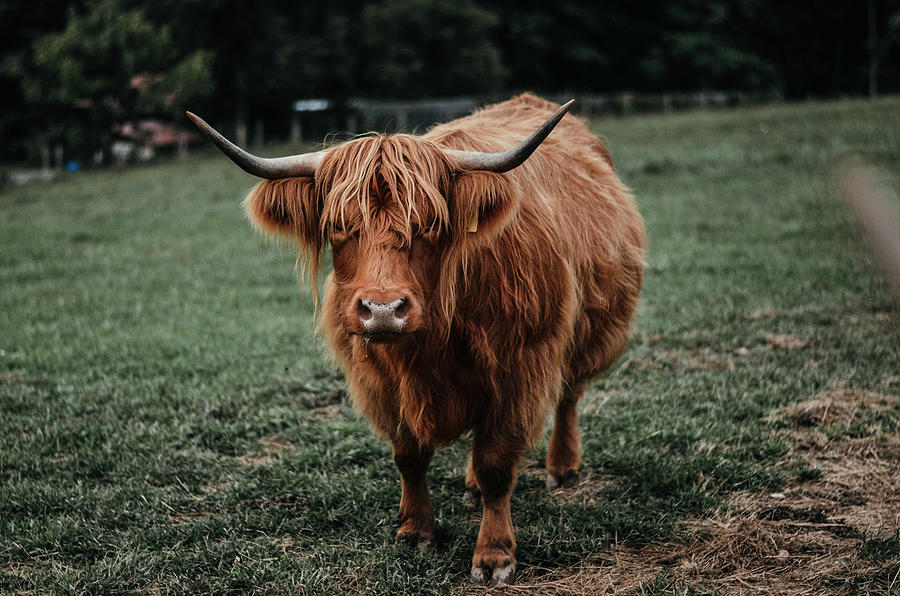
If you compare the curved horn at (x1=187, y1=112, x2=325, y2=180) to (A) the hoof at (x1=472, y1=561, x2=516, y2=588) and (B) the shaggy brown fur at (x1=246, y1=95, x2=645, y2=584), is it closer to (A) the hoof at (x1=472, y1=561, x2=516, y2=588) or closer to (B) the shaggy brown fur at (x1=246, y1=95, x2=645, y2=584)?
(B) the shaggy brown fur at (x1=246, y1=95, x2=645, y2=584)

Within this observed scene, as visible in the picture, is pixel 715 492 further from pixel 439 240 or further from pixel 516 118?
pixel 516 118

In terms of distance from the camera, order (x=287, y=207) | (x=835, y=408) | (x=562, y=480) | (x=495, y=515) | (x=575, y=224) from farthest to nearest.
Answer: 1. (x=835, y=408)
2. (x=562, y=480)
3. (x=575, y=224)
4. (x=495, y=515)
5. (x=287, y=207)

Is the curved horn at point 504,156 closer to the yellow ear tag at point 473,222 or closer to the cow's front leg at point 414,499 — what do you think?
the yellow ear tag at point 473,222

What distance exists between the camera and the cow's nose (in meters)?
2.67

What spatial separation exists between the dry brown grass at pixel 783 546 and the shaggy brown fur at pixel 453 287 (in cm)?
48

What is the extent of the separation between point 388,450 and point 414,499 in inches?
34.5

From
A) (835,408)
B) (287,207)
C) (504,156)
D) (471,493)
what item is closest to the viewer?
(504,156)

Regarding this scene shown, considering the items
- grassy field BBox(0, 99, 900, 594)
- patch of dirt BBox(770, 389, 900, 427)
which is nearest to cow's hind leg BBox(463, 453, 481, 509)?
grassy field BBox(0, 99, 900, 594)

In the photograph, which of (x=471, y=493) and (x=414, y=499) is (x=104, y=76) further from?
(x=414, y=499)

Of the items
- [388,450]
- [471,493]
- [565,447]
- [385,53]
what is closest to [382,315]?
[471,493]

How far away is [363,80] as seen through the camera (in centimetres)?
3650

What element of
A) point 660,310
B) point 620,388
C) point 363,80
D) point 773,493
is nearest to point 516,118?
point 620,388

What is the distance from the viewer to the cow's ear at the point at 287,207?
310 centimetres

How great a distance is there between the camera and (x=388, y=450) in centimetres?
441
